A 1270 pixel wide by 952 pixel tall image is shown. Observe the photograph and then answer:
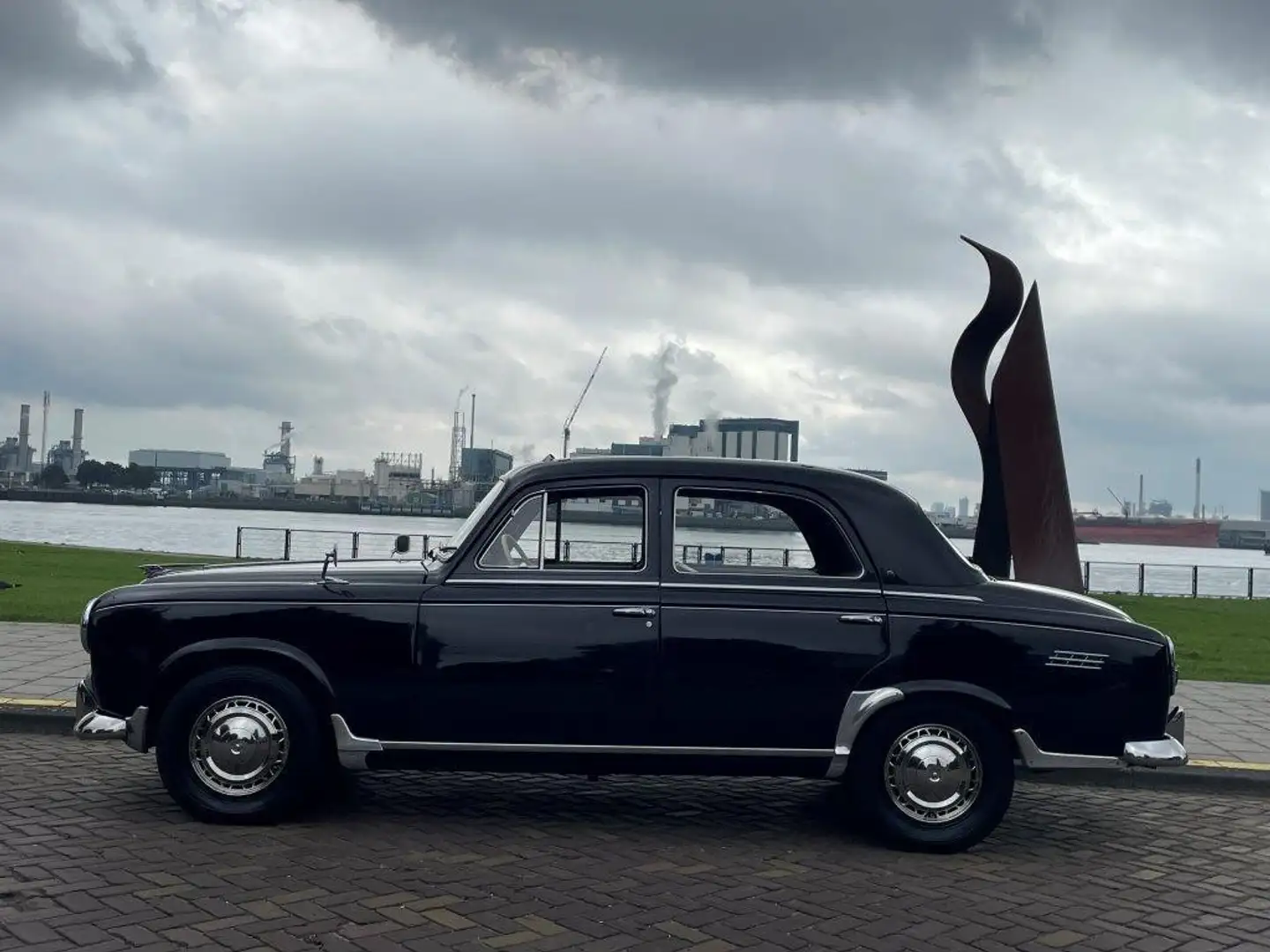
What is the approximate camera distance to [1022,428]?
16.9m

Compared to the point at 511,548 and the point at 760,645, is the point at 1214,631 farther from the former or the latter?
the point at 511,548

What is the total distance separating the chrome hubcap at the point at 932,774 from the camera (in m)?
6.08

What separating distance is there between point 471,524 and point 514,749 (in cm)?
114

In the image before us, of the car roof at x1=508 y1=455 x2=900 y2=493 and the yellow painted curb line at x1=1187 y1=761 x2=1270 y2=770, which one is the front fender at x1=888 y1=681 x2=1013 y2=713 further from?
the yellow painted curb line at x1=1187 y1=761 x2=1270 y2=770

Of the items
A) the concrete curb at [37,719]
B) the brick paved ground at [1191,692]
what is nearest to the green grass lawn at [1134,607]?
the brick paved ground at [1191,692]

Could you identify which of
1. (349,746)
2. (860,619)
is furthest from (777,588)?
(349,746)

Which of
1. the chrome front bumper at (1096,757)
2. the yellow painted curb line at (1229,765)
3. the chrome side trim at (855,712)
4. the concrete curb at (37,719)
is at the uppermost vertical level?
the chrome side trim at (855,712)

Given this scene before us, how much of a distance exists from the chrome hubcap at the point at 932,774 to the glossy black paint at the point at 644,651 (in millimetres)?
253

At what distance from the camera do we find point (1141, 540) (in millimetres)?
123625

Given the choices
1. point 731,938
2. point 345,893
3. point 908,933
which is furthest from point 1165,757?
point 345,893

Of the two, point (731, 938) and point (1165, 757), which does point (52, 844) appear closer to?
point (731, 938)

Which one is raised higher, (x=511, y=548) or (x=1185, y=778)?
(x=511, y=548)

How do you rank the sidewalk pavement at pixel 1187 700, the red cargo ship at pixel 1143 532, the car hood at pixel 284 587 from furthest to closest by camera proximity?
1. the red cargo ship at pixel 1143 532
2. the sidewalk pavement at pixel 1187 700
3. the car hood at pixel 284 587

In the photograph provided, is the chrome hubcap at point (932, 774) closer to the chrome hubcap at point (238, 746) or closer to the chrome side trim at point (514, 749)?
the chrome side trim at point (514, 749)
